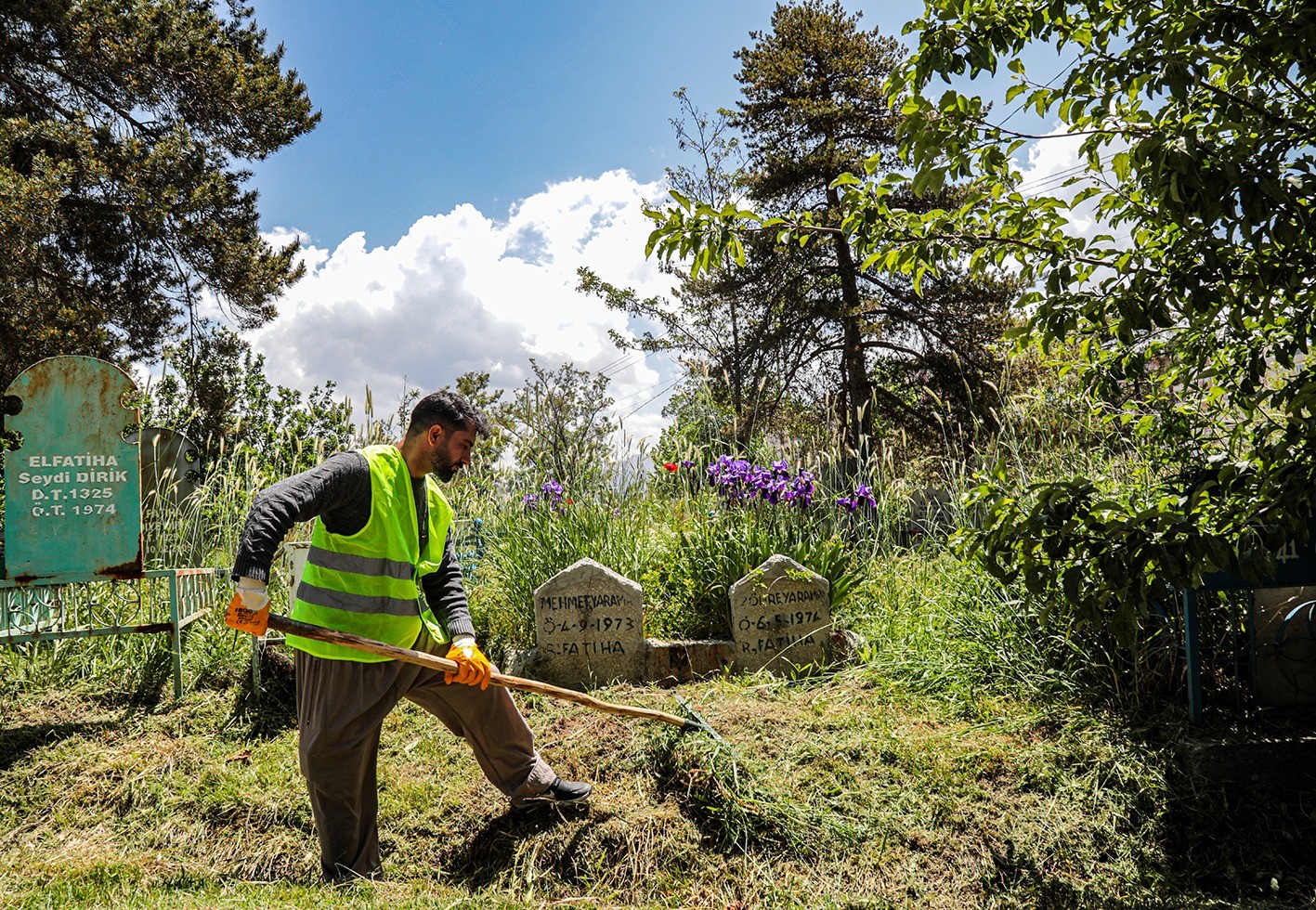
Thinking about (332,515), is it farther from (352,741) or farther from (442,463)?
(352,741)

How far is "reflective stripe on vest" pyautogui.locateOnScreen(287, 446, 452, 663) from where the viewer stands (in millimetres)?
3484

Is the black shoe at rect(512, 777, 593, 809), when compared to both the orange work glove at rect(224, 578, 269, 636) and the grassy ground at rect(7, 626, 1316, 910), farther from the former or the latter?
the orange work glove at rect(224, 578, 269, 636)

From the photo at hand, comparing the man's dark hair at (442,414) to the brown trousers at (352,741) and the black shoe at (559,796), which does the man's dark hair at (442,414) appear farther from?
the black shoe at (559,796)

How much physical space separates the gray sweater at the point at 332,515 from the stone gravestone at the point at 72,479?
297cm

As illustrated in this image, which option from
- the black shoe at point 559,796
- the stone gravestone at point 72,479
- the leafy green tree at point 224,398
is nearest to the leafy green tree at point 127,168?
the leafy green tree at point 224,398

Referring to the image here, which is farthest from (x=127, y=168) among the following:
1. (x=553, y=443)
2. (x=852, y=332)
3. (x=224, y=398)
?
(x=852, y=332)

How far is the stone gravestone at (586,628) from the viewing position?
5160 mm

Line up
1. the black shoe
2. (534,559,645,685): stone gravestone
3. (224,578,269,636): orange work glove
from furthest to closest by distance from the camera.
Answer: (534,559,645,685): stone gravestone, the black shoe, (224,578,269,636): orange work glove

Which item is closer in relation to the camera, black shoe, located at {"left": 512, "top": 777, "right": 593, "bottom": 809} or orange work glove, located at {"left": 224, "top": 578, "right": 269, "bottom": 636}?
orange work glove, located at {"left": 224, "top": 578, "right": 269, "bottom": 636}

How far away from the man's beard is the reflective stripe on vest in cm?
11

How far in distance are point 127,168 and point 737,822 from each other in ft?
34.9

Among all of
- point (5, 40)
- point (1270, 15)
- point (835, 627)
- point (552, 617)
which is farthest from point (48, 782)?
point (5, 40)

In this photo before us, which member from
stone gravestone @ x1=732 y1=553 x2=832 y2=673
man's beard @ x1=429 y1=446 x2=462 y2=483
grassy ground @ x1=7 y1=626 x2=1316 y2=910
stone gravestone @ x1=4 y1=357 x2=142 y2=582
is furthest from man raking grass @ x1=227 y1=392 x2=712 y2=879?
stone gravestone @ x1=4 y1=357 x2=142 y2=582

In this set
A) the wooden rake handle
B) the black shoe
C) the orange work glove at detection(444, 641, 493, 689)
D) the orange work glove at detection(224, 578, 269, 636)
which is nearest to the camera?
the orange work glove at detection(224, 578, 269, 636)
